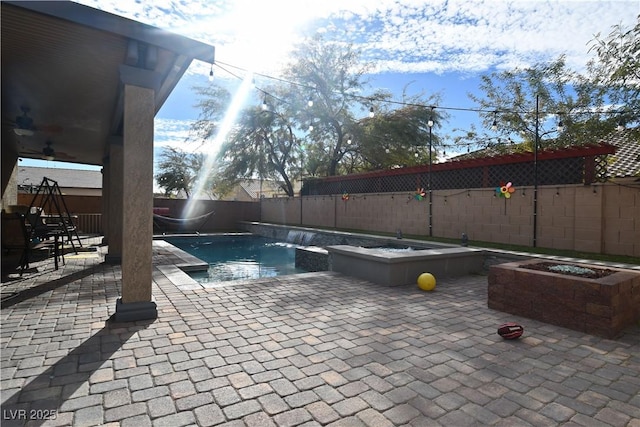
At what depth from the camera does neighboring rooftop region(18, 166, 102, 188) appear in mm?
24156

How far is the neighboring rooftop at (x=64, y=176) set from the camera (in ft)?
79.3

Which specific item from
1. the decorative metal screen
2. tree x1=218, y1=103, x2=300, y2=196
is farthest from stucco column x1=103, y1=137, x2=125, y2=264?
tree x1=218, y1=103, x2=300, y2=196

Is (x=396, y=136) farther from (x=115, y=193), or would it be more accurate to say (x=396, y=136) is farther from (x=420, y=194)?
(x=115, y=193)

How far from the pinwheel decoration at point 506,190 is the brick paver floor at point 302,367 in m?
4.31

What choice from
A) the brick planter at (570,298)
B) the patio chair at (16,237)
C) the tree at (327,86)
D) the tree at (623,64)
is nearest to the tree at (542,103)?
the tree at (623,64)

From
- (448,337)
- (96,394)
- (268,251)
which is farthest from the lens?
(268,251)

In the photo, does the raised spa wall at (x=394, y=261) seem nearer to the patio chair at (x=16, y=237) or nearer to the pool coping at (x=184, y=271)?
the pool coping at (x=184, y=271)

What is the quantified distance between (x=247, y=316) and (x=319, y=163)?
52.0ft

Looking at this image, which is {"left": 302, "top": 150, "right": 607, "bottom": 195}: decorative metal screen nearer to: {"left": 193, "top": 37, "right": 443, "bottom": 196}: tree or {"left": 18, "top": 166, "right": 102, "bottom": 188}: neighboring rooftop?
{"left": 193, "top": 37, "right": 443, "bottom": 196}: tree

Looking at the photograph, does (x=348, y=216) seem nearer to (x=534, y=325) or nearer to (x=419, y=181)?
(x=419, y=181)

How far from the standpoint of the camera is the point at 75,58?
332 centimetres

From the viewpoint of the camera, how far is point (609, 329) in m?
2.91

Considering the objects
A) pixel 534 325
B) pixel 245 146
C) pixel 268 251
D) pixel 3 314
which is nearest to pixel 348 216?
pixel 268 251

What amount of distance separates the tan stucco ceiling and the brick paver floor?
2485mm
